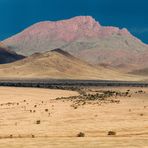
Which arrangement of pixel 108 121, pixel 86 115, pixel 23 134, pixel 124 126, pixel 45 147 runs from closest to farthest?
1. pixel 45 147
2. pixel 23 134
3. pixel 124 126
4. pixel 108 121
5. pixel 86 115

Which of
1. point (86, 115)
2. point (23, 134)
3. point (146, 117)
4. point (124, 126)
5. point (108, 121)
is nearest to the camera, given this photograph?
point (23, 134)

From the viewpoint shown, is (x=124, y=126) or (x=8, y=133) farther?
(x=124, y=126)

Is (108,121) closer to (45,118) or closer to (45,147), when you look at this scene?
(45,118)

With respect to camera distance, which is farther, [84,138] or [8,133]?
[8,133]

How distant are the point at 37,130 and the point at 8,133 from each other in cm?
231

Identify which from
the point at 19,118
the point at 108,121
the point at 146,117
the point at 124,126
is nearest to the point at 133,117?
the point at 146,117

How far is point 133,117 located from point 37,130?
1202 centimetres

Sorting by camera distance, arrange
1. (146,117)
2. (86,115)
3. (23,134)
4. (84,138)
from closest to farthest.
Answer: (84,138)
(23,134)
(146,117)
(86,115)

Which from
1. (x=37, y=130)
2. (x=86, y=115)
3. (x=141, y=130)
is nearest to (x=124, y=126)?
(x=141, y=130)

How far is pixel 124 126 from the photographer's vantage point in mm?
37312

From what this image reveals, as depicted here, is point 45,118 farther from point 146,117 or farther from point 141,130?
point 141,130

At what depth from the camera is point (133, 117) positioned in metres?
44.7

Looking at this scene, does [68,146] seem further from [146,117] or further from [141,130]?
[146,117]

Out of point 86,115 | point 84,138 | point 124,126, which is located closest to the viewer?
point 84,138
